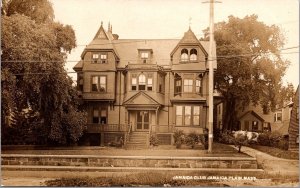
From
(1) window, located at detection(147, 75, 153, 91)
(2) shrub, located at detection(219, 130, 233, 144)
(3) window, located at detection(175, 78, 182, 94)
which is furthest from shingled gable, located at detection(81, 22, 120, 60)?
(2) shrub, located at detection(219, 130, 233, 144)

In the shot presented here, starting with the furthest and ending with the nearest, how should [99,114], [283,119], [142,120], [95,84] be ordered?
[95,84], [99,114], [142,120], [283,119]

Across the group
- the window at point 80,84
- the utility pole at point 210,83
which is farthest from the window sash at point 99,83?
the utility pole at point 210,83

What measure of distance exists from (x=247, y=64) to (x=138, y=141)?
427 cm

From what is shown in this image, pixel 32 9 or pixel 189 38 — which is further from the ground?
pixel 32 9

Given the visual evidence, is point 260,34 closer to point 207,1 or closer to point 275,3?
point 275,3

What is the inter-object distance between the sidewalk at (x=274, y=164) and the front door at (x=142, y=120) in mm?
3338

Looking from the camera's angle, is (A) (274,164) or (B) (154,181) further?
(A) (274,164)

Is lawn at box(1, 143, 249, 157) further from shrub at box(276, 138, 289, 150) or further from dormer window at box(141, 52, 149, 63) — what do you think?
dormer window at box(141, 52, 149, 63)

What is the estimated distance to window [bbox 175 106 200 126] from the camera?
13.9 meters

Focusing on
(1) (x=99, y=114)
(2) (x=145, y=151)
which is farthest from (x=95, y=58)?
(2) (x=145, y=151)

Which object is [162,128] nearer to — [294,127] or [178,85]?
[178,85]

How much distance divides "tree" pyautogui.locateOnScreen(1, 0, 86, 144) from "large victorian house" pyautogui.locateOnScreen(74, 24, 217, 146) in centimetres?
56

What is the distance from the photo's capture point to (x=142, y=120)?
1368cm

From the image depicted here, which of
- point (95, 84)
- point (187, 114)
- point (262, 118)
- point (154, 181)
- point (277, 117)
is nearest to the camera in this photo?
point (154, 181)
